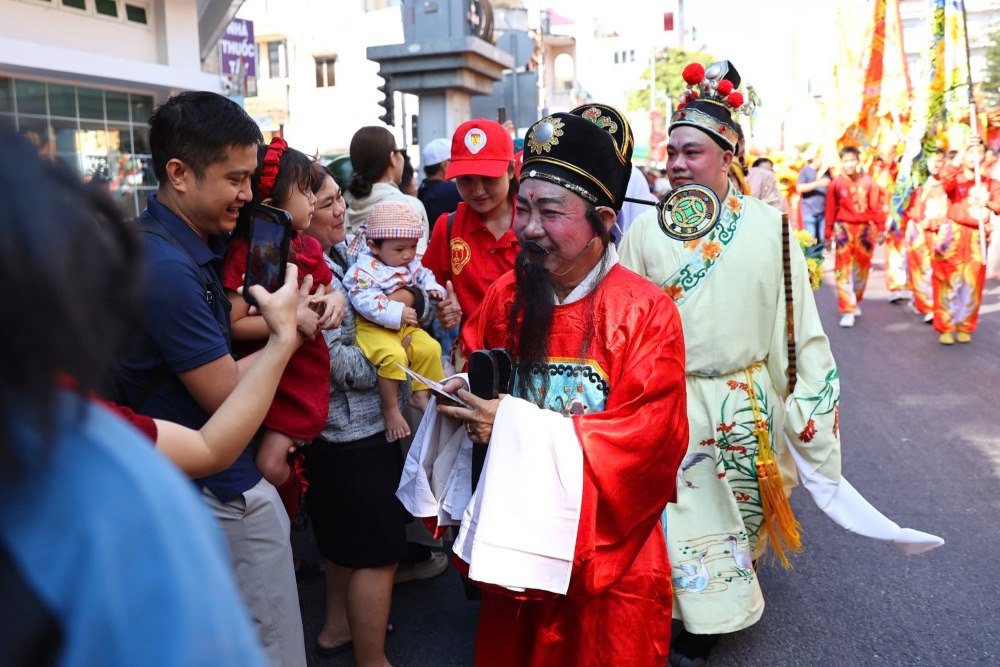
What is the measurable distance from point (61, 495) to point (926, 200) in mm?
10843

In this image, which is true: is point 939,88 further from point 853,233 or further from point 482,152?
point 482,152

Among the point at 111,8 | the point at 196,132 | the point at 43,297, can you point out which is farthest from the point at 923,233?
the point at 43,297

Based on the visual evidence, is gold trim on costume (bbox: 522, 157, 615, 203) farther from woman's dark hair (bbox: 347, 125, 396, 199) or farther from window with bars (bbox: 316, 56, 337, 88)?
window with bars (bbox: 316, 56, 337, 88)

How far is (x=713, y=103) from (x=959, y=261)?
23.9 ft

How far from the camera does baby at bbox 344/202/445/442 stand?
334cm

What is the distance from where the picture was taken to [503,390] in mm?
2512

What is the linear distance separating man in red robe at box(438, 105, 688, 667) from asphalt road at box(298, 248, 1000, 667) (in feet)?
3.78

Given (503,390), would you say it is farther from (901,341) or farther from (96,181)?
(901,341)

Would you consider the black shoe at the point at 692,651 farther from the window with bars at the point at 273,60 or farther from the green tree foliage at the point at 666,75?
the green tree foliage at the point at 666,75

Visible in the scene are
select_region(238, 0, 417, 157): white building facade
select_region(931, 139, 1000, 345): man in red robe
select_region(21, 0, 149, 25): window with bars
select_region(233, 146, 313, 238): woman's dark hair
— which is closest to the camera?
select_region(233, 146, 313, 238): woman's dark hair

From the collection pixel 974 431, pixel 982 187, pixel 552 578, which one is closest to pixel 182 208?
pixel 552 578

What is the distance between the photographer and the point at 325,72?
121ft

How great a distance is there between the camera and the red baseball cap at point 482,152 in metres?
3.70

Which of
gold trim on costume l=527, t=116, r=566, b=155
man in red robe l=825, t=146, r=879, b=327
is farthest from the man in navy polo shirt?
man in red robe l=825, t=146, r=879, b=327
